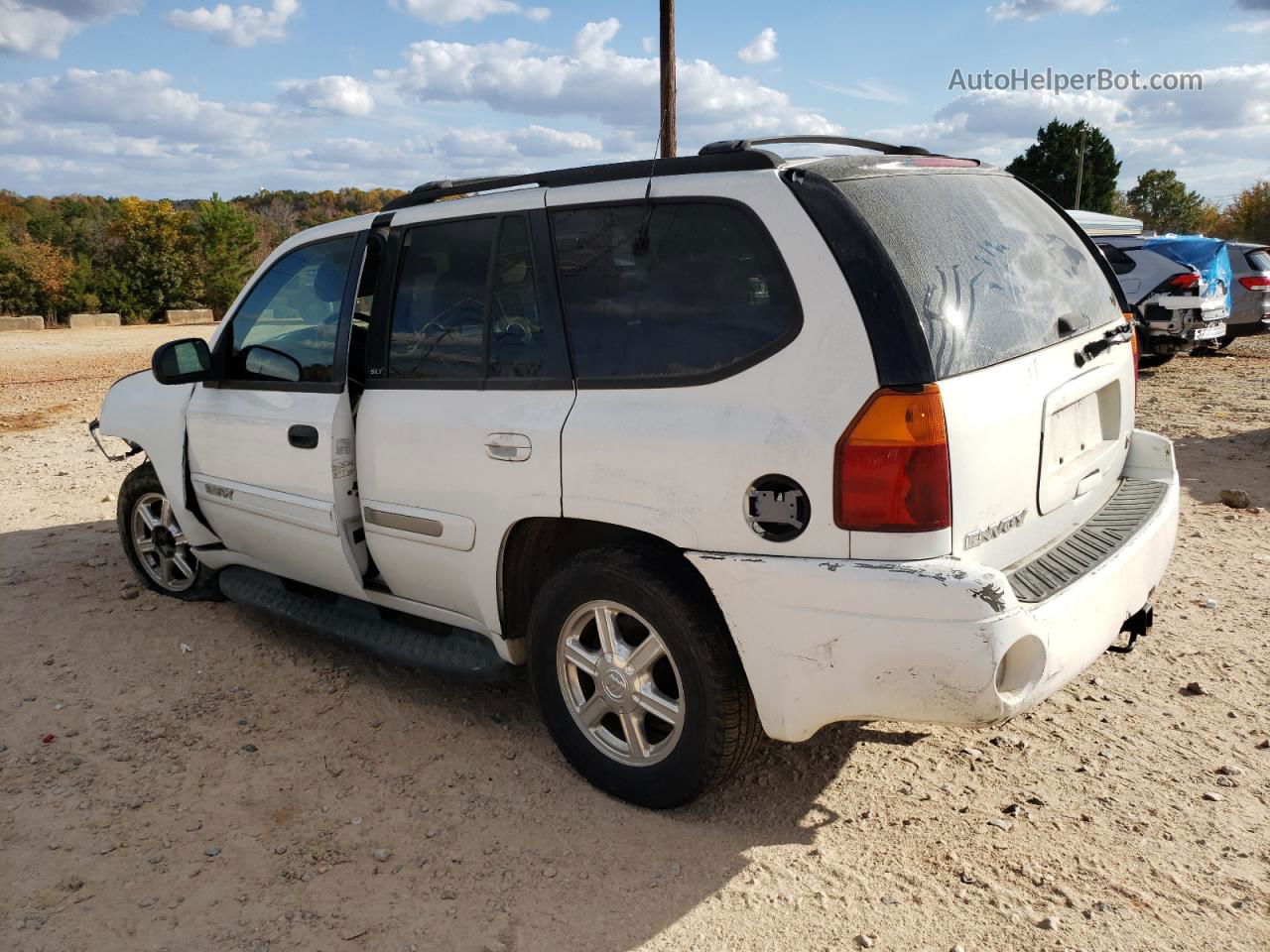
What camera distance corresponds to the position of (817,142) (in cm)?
344

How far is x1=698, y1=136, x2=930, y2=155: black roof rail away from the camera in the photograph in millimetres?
2915

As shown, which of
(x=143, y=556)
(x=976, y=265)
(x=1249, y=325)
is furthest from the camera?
(x=1249, y=325)

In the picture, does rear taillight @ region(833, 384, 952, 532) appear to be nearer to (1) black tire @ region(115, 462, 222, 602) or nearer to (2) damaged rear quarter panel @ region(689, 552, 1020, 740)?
(2) damaged rear quarter panel @ region(689, 552, 1020, 740)

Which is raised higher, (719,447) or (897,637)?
(719,447)

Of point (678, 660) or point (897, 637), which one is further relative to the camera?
point (678, 660)

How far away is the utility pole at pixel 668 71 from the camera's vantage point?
49.4 feet

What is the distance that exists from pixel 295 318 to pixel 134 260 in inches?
1628

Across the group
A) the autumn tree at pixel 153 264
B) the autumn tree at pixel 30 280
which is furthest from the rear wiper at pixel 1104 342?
the autumn tree at pixel 153 264

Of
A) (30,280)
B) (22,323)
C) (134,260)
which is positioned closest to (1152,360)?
(22,323)

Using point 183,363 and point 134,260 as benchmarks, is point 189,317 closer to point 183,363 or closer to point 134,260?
point 134,260

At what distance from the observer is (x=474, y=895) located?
9.32 ft

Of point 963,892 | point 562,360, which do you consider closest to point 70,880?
point 562,360

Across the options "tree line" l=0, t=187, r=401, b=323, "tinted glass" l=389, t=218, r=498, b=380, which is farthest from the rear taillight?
"tree line" l=0, t=187, r=401, b=323

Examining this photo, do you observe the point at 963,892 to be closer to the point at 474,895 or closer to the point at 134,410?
the point at 474,895
